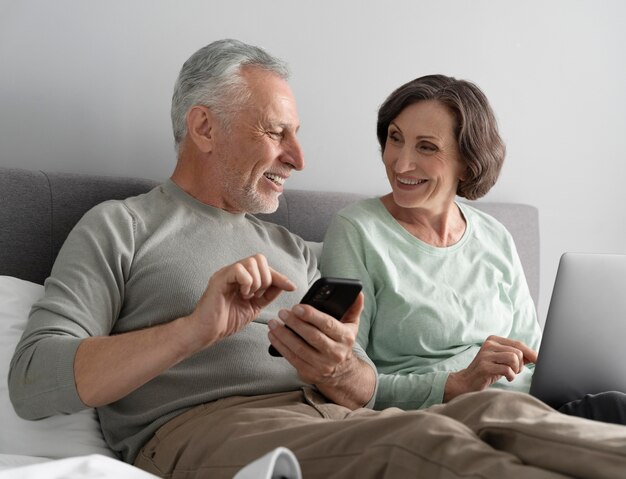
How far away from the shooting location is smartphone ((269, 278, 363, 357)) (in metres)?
1.49

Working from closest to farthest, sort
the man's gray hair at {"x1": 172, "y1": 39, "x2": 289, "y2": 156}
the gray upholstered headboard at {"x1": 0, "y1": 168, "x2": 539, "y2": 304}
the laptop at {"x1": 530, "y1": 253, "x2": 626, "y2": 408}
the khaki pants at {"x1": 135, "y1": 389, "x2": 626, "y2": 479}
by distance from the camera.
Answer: the khaki pants at {"x1": 135, "y1": 389, "x2": 626, "y2": 479} → the laptop at {"x1": 530, "y1": 253, "x2": 626, "y2": 408} → the gray upholstered headboard at {"x1": 0, "y1": 168, "x2": 539, "y2": 304} → the man's gray hair at {"x1": 172, "y1": 39, "x2": 289, "y2": 156}

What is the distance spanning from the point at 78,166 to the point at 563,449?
1.44m

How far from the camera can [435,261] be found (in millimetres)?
2164

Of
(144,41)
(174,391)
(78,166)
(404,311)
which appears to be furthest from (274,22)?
(174,391)

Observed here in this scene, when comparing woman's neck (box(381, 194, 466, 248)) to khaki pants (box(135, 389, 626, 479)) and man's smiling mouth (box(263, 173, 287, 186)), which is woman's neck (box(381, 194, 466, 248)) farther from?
khaki pants (box(135, 389, 626, 479))

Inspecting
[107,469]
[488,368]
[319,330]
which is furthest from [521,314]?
[107,469]

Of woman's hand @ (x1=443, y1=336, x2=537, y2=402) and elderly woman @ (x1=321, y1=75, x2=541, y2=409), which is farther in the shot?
elderly woman @ (x1=321, y1=75, x2=541, y2=409)

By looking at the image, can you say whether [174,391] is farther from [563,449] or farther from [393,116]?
[393,116]

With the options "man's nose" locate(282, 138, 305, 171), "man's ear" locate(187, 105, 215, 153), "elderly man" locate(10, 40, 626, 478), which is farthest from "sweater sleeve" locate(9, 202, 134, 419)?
"man's nose" locate(282, 138, 305, 171)

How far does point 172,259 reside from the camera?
1.71 metres

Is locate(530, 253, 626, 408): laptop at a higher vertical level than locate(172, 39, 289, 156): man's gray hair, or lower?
lower

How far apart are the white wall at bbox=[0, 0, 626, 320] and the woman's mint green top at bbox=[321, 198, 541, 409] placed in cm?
49

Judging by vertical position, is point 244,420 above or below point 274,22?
below

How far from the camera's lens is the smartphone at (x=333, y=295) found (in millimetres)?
1491
